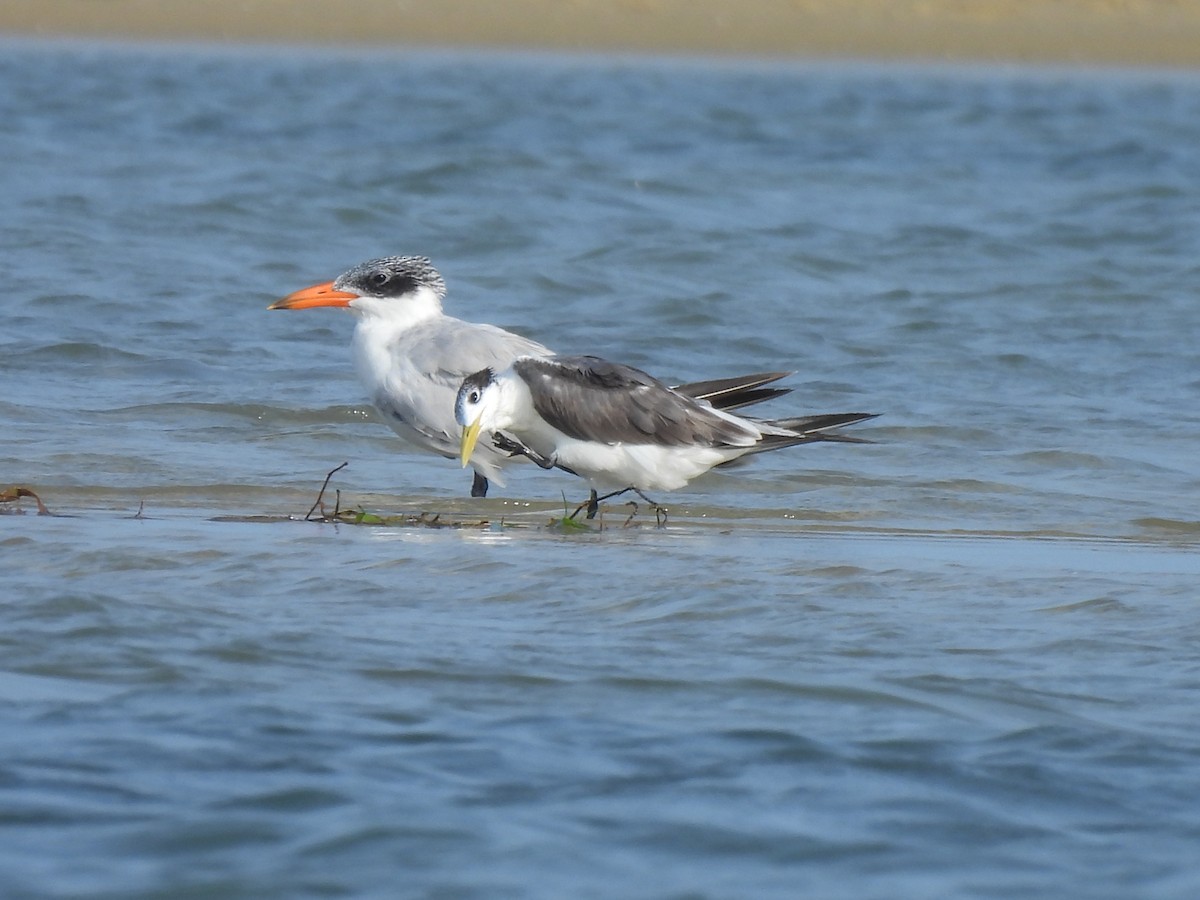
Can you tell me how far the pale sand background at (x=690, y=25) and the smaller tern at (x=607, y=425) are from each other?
25.5 meters

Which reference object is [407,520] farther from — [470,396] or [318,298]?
[318,298]

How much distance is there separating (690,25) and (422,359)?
88.4 feet

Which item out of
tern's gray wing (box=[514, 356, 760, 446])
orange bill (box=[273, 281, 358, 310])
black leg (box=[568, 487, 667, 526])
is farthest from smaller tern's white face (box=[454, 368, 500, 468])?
orange bill (box=[273, 281, 358, 310])

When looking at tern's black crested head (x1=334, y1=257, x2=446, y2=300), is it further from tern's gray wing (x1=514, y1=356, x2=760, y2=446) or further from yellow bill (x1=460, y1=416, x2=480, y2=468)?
yellow bill (x1=460, y1=416, x2=480, y2=468)

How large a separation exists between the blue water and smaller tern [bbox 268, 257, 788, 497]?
1.00ft

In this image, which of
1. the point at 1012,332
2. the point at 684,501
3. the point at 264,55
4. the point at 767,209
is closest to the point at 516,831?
the point at 684,501

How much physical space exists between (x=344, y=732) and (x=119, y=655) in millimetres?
770

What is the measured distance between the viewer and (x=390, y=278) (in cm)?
761

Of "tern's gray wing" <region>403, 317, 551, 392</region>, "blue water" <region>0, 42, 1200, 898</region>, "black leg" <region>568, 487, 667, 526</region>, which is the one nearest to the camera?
"blue water" <region>0, 42, 1200, 898</region>

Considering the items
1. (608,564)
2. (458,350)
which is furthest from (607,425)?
(608,564)

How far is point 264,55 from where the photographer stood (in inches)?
1194

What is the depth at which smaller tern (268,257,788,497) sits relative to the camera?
23.2ft

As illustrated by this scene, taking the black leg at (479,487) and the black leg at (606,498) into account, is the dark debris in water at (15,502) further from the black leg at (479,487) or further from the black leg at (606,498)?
the black leg at (606,498)

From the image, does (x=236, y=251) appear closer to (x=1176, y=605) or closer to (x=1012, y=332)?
(x=1012, y=332)
